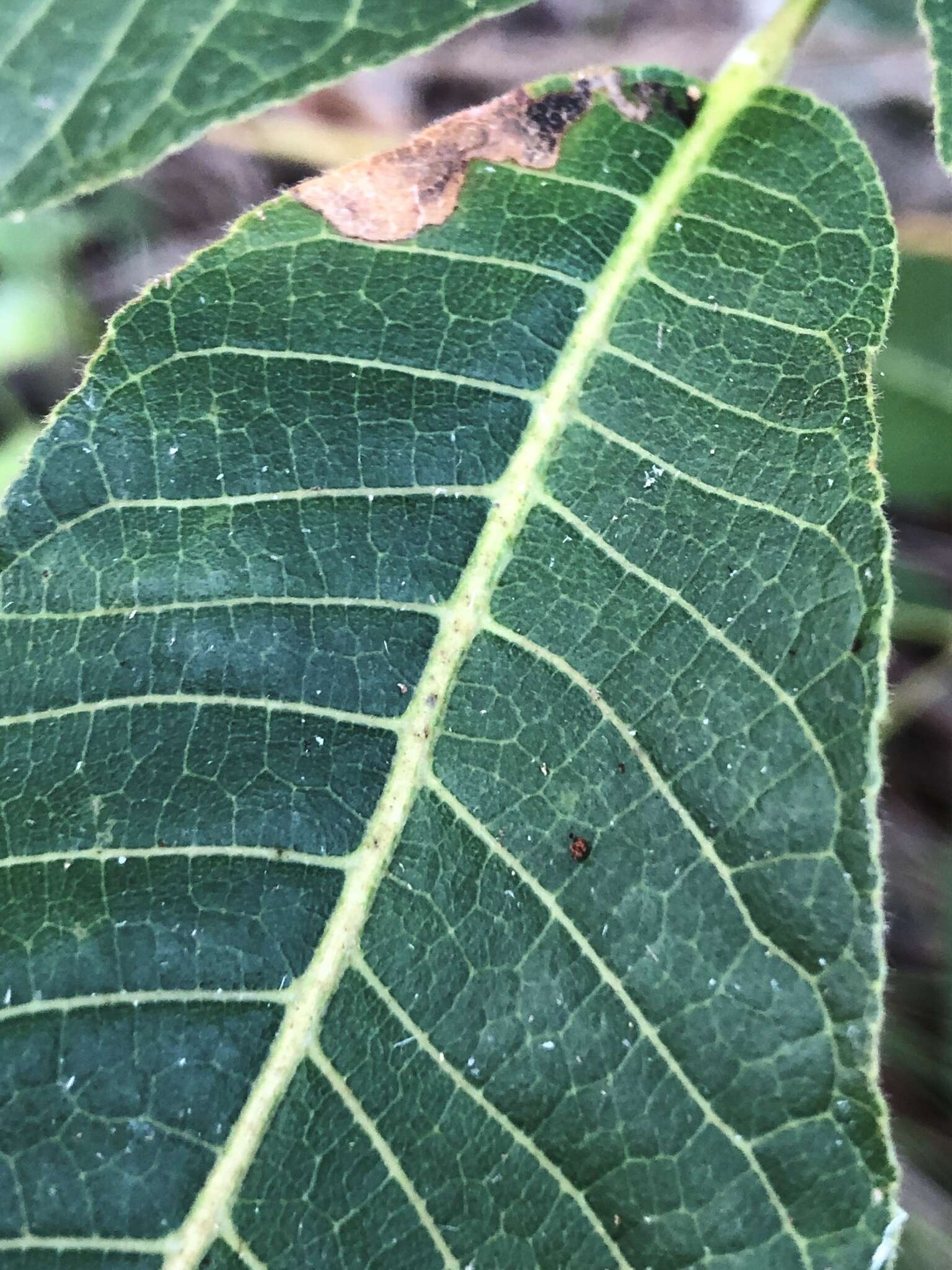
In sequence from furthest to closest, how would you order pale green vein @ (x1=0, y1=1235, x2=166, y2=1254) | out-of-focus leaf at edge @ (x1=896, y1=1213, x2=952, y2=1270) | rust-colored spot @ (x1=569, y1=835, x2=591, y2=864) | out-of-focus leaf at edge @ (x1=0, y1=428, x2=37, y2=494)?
out-of-focus leaf at edge @ (x1=0, y1=428, x2=37, y2=494)
out-of-focus leaf at edge @ (x1=896, y1=1213, x2=952, y2=1270)
rust-colored spot @ (x1=569, y1=835, x2=591, y2=864)
pale green vein @ (x1=0, y1=1235, x2=166, y2=1254)

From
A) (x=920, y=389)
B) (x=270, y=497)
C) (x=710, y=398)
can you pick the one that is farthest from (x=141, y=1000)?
(x=920, y=389)

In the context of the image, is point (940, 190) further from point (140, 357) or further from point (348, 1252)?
point (348, 1252)

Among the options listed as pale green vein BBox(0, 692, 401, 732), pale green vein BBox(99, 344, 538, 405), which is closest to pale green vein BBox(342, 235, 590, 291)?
pale green vein BBox(99, 344, 538, 405)

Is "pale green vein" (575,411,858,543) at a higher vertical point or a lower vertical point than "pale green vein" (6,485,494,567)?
lower

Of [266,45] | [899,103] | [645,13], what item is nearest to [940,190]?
[899,103]

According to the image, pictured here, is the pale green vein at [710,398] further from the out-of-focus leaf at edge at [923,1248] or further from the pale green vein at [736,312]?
the out-of-focus leaf at edge at [923,1248]

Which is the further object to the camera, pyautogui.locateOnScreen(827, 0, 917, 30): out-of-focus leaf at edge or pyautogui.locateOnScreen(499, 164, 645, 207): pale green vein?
pyautogui.locateOnScreen(827, 0, 917, 30): out-of-focus leaf at edge

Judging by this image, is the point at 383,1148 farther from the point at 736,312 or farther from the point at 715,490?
the point at 736,312

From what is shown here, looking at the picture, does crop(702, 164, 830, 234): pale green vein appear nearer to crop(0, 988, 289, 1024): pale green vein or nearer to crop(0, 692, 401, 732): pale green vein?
crop(0, 692, 401, 732): pale green vein
